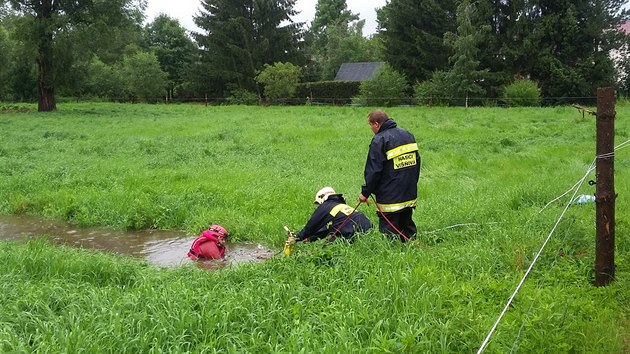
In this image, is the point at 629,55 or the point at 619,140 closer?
the point at 619,140

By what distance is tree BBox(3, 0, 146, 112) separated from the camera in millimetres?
29250

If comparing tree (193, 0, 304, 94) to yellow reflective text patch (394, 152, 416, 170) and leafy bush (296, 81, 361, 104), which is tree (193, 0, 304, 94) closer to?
leafy bush (296, 81, 361, 104)

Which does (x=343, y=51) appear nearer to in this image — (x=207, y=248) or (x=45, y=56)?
(x=45, y=56)

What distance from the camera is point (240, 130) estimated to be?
64.1 ft

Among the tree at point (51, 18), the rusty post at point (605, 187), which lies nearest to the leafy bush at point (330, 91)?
the tree at point (51, 18)

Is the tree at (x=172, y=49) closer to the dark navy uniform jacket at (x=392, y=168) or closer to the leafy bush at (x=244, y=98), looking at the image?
the leafy bush at (x=244, y=98)

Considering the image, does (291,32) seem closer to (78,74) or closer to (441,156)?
(78,74)

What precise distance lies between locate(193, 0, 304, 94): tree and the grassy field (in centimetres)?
4009

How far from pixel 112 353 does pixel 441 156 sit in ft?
35.9

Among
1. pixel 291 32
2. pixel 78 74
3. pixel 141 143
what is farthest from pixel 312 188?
pixel 291 32

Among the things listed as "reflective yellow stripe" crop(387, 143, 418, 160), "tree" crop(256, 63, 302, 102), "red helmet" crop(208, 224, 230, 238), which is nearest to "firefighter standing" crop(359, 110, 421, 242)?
"reflective yellow stripe" crop(387, 143, 418, 160)

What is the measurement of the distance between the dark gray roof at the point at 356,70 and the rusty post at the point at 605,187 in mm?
47839

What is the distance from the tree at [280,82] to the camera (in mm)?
41438

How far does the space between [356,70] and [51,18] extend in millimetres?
30764
